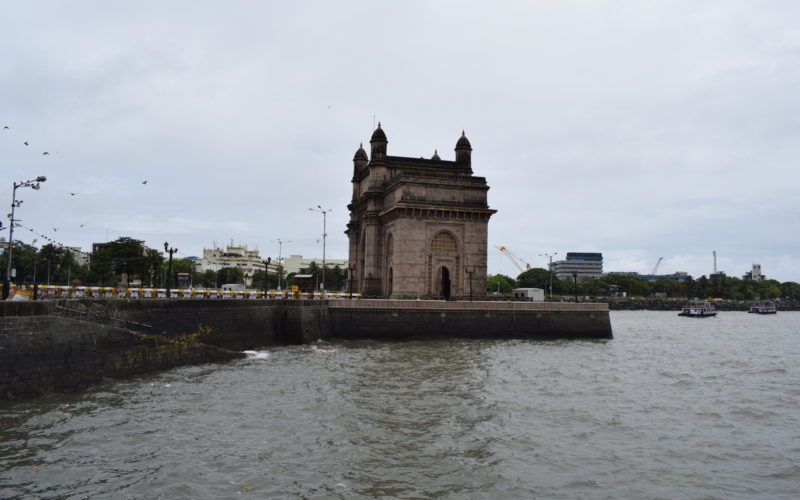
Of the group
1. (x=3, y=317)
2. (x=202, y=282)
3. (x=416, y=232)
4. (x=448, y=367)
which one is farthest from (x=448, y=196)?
(x=202, y=282)

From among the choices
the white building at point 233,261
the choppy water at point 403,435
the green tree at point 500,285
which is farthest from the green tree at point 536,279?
the choppy water at point 403,435

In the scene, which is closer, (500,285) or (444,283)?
(444,283)

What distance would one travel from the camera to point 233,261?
155000mm

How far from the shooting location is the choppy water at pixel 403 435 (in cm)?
1173

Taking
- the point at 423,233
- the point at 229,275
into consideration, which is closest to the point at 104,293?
the point at 423,233

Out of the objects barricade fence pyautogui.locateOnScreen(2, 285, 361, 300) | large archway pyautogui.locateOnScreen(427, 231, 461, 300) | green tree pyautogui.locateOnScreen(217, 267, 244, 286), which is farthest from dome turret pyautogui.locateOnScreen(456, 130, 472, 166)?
green tree pyautogui.locateOnScreen(217, 267, 244, 286)

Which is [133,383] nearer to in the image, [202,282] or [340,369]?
[340,369]

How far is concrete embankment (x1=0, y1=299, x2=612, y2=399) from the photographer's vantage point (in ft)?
59.6

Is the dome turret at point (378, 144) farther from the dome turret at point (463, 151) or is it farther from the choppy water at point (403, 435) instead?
the choppy water at point (403, 435)

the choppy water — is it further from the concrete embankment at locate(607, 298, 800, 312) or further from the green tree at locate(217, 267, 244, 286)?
the concrete embankment at locate(607, 298, 800, 312)

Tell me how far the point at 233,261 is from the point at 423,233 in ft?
378

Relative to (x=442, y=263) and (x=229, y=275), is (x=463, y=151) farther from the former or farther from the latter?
(x=229, y=275)

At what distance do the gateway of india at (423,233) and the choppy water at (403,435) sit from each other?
944 inches

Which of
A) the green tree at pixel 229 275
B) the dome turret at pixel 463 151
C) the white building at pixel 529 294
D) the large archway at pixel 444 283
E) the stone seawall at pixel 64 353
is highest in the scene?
the dome turret at pixel 463 151
